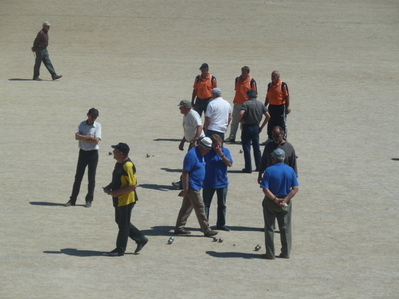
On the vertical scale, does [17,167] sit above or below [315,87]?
below

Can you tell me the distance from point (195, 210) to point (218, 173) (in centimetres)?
74

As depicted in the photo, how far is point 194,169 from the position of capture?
1252 centimetres

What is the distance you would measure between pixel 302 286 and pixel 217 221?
2743 millimetres

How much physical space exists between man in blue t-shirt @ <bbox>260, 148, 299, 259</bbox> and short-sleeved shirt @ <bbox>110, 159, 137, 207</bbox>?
5.95ft

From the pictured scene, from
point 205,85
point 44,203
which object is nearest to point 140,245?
point 44,203

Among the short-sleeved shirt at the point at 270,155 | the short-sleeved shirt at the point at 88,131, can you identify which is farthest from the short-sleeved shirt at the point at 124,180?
the short-sleeved shirt at the point at 88,131

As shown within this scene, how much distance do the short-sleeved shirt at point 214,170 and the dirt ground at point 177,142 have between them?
81 centimetres

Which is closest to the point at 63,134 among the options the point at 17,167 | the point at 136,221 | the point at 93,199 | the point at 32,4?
the point at 17,167

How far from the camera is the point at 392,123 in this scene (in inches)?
870

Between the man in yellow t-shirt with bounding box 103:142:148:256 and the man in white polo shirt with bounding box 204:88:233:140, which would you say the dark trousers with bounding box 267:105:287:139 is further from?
the man in yellow t-shirt with bounding box 103:142:148:256

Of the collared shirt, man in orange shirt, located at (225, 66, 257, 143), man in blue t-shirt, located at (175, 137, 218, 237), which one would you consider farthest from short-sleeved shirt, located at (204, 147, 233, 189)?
the collared shirt

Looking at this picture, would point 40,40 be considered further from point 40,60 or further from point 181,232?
point 181,232

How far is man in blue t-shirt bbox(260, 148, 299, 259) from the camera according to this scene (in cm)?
1161

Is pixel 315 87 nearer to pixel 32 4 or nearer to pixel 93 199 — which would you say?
pixel 93 199
